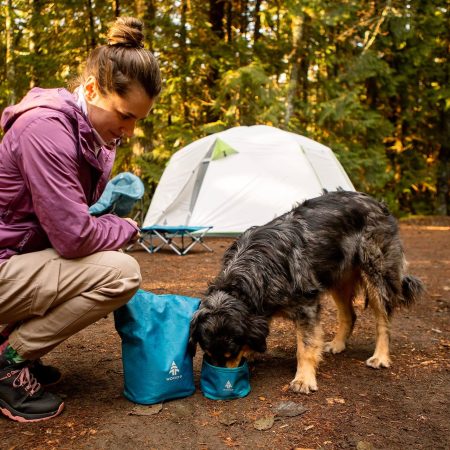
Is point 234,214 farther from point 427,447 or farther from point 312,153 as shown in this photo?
point 427,447

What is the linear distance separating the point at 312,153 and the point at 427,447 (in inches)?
339

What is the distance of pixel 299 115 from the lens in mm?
14445

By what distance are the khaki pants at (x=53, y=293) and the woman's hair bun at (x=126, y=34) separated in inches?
42.3

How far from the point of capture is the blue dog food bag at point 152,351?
261cm

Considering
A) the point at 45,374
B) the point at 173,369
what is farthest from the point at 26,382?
the point at 173,369

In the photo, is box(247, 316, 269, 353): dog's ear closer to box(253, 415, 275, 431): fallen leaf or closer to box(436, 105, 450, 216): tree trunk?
box(253, 415, 275, 431): fallen leaf

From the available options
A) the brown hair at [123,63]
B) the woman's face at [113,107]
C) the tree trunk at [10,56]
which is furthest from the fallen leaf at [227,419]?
the tree trunk at [10,56]

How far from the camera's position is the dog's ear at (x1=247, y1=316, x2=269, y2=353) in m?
2.72

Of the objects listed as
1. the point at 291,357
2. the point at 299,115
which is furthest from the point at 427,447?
the point at 299,115

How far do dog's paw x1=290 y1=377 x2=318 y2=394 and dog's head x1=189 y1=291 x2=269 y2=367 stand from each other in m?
0.33

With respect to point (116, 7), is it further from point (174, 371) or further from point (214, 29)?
point (174, 371)

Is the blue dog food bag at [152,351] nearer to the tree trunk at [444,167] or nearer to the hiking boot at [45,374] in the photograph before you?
the hiking boot at [45,374]

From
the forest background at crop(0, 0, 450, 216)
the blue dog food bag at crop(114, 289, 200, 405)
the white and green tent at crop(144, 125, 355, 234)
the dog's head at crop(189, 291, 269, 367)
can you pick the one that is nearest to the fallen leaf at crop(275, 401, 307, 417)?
the dog's head at crop(189, 291, 269, 367)

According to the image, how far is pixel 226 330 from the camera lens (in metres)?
2.64
